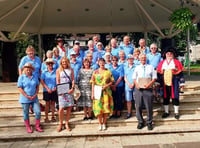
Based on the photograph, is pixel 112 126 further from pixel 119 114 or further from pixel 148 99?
pixel 148 99

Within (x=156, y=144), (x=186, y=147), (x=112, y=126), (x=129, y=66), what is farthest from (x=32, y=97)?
(x=186, y=147)

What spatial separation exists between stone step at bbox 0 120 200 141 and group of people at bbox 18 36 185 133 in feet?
0.47

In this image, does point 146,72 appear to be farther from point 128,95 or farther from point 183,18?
point 183,18

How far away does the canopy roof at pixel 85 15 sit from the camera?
11.0m

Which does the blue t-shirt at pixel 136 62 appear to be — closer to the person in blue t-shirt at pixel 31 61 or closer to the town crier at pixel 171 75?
the town crier at pixel 171 75

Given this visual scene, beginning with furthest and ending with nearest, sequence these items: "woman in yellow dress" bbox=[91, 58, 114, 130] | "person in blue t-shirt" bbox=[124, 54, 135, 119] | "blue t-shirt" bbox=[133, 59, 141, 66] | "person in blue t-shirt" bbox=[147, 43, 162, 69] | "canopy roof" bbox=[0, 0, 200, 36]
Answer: "canopy roof" bbox=[0, 0, 200, 36]
"person in blue t-shirt" bbox=[147, 43, 162, 69]
"blue t-shirt" bbox=[133, 59, 141, 66]
"person in blue t-shirt" bbox=[124, 54, 135, 119]
"woman in yellow dress" bbox=[91, 58, 114, 130]

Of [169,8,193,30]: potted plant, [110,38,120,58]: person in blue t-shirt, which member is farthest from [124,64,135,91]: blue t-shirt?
[169,8,193,30]: potted plant

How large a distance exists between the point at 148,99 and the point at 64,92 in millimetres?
1905

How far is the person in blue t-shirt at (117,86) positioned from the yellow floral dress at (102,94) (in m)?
0.36

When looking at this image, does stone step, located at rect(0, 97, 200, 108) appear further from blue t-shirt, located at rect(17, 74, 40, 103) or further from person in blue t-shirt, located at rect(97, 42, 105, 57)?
person in blue t-shirt, located at rect(97, 42, 105, 57)

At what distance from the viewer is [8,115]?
6.73m

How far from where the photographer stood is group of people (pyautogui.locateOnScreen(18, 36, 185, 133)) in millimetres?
5797

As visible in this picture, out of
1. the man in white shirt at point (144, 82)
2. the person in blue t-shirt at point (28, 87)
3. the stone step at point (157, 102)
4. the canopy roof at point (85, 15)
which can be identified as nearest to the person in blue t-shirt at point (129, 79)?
the man in white shirt at point (144, 82)

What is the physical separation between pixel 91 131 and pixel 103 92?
94cm
